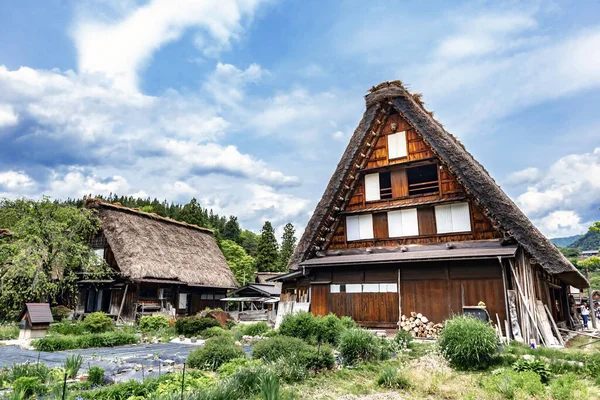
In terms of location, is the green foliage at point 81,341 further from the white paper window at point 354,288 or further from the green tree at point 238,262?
the green tree at point 238,262

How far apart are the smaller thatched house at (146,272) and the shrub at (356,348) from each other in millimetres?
17674

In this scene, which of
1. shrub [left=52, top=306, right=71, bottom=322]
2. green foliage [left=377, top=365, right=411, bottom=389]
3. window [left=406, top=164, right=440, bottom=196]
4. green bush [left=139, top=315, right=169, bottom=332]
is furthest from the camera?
shrub [left=52, top=306, right=71, bottom=322]

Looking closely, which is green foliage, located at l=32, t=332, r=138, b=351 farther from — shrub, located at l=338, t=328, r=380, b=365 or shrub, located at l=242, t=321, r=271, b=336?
shrub, located at l=338, t=328, r=380, b=365

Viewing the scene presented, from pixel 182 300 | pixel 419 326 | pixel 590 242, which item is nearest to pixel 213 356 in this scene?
pixel 419 326

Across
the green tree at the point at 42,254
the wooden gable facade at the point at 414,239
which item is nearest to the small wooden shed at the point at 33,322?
the green tree at the point at 42,254

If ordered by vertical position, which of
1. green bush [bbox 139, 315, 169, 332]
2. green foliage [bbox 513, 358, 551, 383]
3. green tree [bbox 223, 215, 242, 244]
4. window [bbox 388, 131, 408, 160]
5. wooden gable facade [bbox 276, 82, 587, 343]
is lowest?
green bush [bbox 139, 315, 169, 332]

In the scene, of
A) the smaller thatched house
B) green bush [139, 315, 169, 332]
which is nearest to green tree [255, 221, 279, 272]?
the smaller thatched house

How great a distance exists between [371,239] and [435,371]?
9.05 metres

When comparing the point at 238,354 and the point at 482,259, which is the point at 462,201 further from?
the point at 238,354

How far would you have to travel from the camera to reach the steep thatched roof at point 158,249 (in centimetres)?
2492

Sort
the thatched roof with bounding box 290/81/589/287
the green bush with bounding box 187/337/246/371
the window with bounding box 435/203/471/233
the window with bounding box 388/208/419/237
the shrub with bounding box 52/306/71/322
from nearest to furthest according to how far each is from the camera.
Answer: the green bush with bounding box 187/337/246/371 < the thatched roof with bounding box 290/81/589/287 < the window with bounding box 435/203/471/233 < the window with bounding box 388/208/419/237 < the shrub with bounding box 52/306/71/322

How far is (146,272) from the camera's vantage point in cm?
2428

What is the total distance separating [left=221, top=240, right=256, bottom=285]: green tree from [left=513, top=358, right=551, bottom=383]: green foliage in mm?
49043

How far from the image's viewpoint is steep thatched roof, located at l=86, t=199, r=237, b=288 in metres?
24.9
